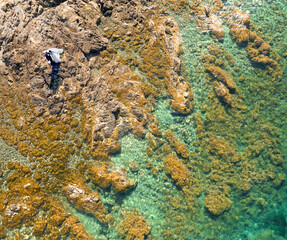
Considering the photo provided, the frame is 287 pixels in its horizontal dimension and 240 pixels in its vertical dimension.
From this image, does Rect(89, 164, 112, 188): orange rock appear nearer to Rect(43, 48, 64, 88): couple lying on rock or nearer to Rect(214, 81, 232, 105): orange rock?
Rect(43, 48, 64, 88): couple lying on rock

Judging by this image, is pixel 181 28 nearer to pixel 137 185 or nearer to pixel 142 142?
pixel 142 142

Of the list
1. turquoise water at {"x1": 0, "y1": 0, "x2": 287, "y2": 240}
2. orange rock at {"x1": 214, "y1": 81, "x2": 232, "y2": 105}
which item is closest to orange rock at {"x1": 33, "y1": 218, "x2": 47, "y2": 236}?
turquoise water at {"x1": 0, "y1": 0, "x2": 287, "y2": 240}

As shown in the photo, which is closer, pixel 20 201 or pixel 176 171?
pixel 20 201

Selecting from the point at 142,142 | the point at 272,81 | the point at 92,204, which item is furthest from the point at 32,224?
the point at 272,81

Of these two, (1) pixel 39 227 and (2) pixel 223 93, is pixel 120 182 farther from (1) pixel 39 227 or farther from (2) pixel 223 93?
(2) pixel 223 93

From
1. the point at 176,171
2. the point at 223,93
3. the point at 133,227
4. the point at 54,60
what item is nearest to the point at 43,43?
the point at 54,60

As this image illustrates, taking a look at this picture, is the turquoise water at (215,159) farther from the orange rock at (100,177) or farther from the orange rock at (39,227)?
the orange rock at (39,227)

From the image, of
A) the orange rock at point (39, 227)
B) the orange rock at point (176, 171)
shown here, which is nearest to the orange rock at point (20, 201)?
the orange rock at point (39, 227)
